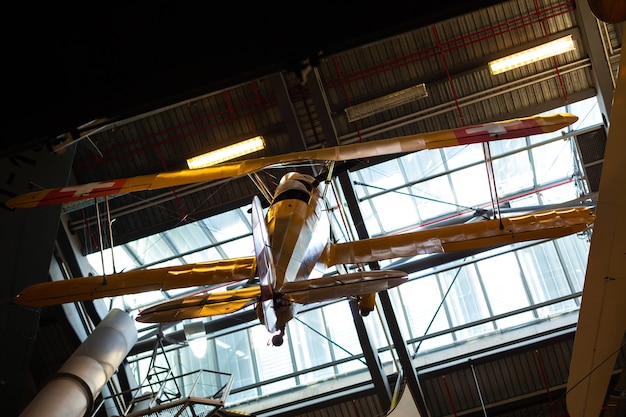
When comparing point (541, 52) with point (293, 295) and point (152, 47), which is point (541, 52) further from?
point (152, 47)

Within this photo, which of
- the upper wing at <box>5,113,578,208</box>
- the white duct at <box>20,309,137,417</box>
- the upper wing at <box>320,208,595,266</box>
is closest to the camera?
the upper wing at <box>5,113,578,208</box>

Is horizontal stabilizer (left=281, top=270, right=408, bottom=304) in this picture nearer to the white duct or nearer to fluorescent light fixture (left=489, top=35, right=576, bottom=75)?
the white duct

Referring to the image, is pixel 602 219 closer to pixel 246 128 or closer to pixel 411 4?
pixel 411 4

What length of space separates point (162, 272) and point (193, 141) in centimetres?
569

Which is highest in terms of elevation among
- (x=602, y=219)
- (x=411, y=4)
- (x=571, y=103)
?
(x=571, y=103)

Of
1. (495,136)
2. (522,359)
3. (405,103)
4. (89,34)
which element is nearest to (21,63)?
(89,34)

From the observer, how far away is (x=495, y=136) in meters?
8.45

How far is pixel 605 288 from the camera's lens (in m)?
7.61

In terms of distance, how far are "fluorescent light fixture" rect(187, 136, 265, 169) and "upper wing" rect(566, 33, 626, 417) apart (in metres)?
7.93

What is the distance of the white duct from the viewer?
1039 cm

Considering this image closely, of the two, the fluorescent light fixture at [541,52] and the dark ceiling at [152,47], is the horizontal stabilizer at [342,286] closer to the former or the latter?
the dark ceiling at [152,47]

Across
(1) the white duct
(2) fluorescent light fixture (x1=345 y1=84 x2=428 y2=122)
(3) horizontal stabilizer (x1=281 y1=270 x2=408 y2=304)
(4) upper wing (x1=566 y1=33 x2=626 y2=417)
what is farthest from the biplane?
(2) fluorescent light fixture (x1=345 y1=84 x2=428 y2=122)

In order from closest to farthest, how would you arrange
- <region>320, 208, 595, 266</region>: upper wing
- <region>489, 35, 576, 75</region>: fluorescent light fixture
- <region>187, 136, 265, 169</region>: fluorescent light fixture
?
1. <region>320, 208, 595, 266</region>: upper wing
2. <region>489, 35, 576, 75</region>: fluorescent light fixture
3. <region>187, 136, 265, 169</region>: fluorescent light fixture

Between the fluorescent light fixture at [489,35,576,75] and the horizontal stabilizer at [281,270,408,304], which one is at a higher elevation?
the fluorescent light fixture at [489,35,576,75]
